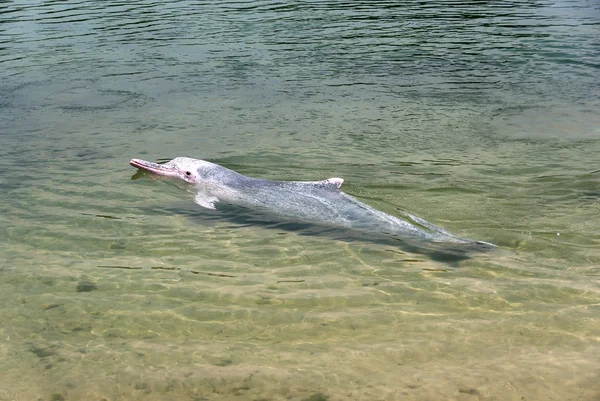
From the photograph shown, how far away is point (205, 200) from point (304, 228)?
1704 millimetres

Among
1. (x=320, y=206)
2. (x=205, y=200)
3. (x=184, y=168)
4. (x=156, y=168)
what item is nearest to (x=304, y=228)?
(x=320, y=206)

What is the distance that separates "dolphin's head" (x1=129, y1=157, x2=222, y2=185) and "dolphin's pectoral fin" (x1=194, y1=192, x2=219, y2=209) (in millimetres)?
440

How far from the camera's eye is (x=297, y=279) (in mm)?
7156

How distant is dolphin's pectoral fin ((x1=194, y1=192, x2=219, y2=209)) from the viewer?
938cm

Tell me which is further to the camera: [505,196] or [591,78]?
[591,78]

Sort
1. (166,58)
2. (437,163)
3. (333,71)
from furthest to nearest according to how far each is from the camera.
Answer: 1. (166,58)
2. (333,71)
3. (437,163)

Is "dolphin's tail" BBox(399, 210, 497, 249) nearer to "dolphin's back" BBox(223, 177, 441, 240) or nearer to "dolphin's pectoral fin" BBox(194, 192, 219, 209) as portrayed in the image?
"dolphin's back" BBox(223, 177, 441, 240)

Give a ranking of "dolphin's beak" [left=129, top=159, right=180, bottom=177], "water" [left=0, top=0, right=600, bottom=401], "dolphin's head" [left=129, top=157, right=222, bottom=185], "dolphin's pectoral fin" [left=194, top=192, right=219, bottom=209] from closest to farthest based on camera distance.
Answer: "water" [left=0, top=0, right=600, bottom=401], "dolphin's pectoral fin" [left=194, top=192, right=219, bottom=209], "dolphin's head" [left=129, top=157, right=222, bottom=185], "dolphin's beak" [left=129, top=159, right=180, bottom=177]

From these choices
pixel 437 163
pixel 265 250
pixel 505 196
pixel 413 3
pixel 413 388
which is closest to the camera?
pixel 413 388

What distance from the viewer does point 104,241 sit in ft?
27.0

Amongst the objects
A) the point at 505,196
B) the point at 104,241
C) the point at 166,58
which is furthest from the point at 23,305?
the point at 166,58

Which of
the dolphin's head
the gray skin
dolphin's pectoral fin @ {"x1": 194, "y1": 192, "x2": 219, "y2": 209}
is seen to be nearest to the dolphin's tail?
the gray skin

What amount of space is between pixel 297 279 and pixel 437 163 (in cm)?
442

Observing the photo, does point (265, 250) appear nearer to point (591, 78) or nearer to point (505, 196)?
point (505, 196)
